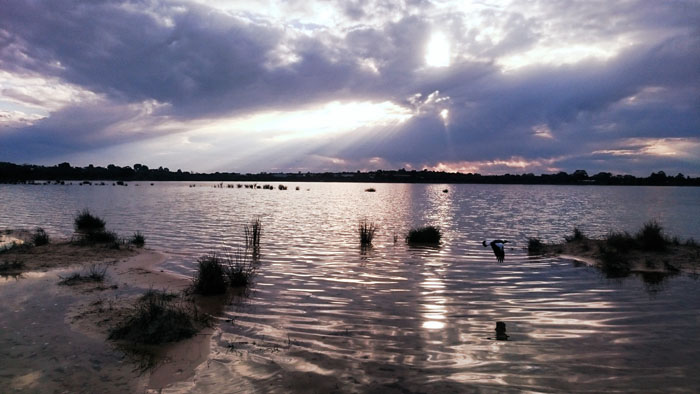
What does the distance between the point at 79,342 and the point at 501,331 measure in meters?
7.51

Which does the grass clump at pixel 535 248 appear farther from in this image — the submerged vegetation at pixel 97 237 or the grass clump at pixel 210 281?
the submerged vegetation at pixel 97 237

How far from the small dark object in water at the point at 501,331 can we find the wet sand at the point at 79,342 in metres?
5.18

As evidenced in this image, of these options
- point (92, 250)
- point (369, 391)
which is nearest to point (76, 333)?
point (369, 391)

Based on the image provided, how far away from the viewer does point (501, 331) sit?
771 cm

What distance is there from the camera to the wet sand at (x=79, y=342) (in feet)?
17.7

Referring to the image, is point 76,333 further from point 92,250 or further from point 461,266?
point 461,266

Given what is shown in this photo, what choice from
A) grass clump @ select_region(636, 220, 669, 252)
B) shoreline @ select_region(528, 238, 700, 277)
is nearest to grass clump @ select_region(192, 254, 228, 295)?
shoreline @ select_region(528, 238, 700, 277)

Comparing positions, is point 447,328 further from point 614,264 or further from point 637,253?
point 637,253

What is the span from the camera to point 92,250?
15.6m

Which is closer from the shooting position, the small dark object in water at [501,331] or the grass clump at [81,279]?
the small dark object in water at [501,331]

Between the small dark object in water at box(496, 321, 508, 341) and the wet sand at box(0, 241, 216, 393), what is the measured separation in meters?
5.18

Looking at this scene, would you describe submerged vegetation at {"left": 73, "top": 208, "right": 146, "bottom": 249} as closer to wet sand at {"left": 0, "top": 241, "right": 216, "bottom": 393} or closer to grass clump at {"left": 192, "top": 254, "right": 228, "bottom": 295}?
wet sand at {"left": 0, "top": 241, "right": 216, "bottom": 393}

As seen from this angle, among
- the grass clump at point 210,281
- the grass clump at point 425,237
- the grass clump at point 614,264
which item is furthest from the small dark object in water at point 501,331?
the grass clump at point 425,237

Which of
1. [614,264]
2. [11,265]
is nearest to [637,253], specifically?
[614,264]
